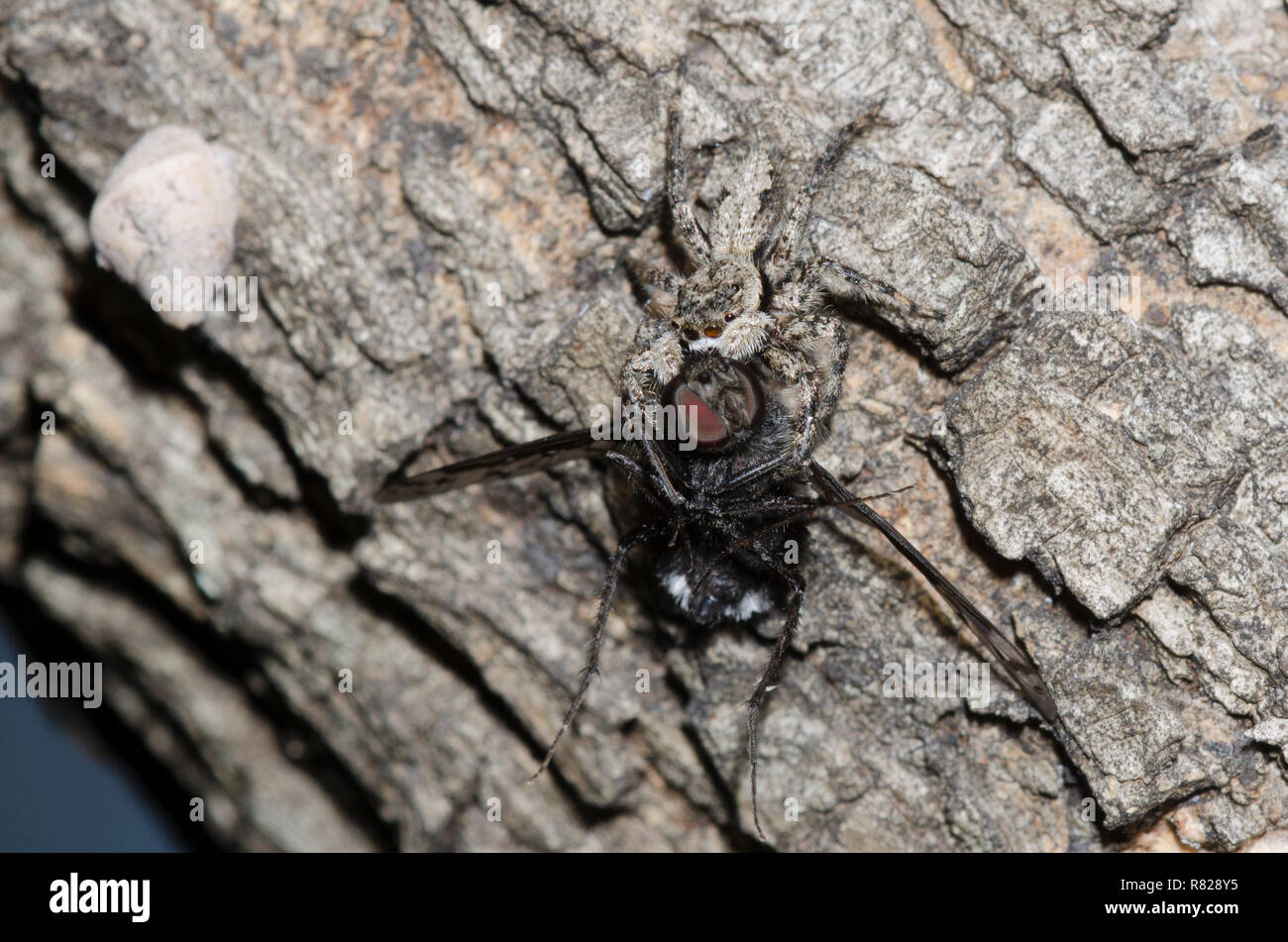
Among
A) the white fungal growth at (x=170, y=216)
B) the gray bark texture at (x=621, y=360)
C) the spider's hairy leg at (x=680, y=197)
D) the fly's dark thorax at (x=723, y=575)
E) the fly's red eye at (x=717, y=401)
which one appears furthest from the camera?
the white fungal growth at (x=170, y=216)

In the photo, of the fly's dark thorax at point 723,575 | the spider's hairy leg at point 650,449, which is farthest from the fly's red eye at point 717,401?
the fly's dark thorax at point 723,575

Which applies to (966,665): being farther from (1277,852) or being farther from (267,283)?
(267,283)

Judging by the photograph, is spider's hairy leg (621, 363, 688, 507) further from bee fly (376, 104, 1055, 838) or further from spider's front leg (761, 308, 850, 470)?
spider's front leg (761, 308, 850, 470)

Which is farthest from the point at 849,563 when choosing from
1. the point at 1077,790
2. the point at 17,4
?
the point at 17,4

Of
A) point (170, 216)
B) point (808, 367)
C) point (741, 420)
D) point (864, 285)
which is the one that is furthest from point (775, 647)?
point (170, 216)

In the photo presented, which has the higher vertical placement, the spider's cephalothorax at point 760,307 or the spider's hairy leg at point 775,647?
the spider's cephalothorax at point 760,307

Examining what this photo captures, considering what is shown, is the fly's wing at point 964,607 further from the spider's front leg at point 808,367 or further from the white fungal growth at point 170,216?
the white fungal growth at point 170,216

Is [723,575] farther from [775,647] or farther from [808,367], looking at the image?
[808,367]
